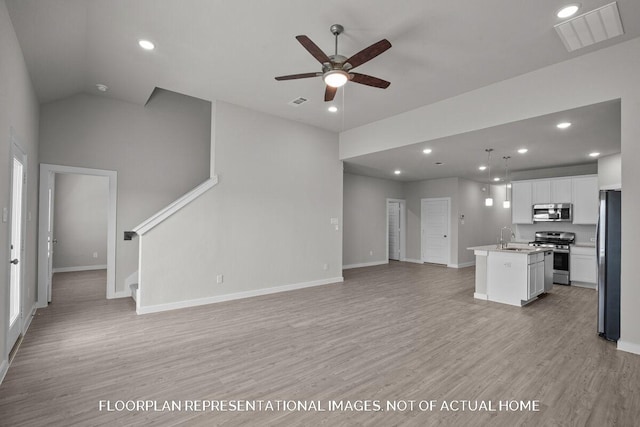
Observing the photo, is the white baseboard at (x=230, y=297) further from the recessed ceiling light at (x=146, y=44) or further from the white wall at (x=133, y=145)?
the recessed ceiling light at (x=146, y=44)

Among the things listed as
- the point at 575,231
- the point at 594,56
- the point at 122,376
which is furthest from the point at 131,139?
the point at 575,231

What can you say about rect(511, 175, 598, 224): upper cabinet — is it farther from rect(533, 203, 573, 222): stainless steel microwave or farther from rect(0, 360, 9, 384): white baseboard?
rect(0, 360, 9, 384): white baseboard

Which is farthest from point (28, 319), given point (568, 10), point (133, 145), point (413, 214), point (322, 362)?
point (413, 214)

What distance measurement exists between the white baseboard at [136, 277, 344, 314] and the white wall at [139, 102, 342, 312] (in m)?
0.02

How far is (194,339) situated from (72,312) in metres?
2.34

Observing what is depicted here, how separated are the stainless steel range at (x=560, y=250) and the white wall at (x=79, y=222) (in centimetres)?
1042

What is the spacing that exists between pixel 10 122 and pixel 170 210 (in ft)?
6.59

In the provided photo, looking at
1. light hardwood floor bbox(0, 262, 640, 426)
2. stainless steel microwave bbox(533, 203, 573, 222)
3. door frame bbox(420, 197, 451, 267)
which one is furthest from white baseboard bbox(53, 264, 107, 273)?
stainless steel microwave bbox(533, 203, 573, 222)

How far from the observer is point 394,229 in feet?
34.6

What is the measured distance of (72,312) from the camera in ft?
14.6

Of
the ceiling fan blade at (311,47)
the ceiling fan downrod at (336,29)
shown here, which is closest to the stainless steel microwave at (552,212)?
the ceiling fan downrod at (336,29)

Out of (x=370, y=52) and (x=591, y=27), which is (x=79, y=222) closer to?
(x=370, y=52)

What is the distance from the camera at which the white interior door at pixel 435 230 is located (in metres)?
9.30

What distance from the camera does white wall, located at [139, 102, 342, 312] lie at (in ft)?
15.1
